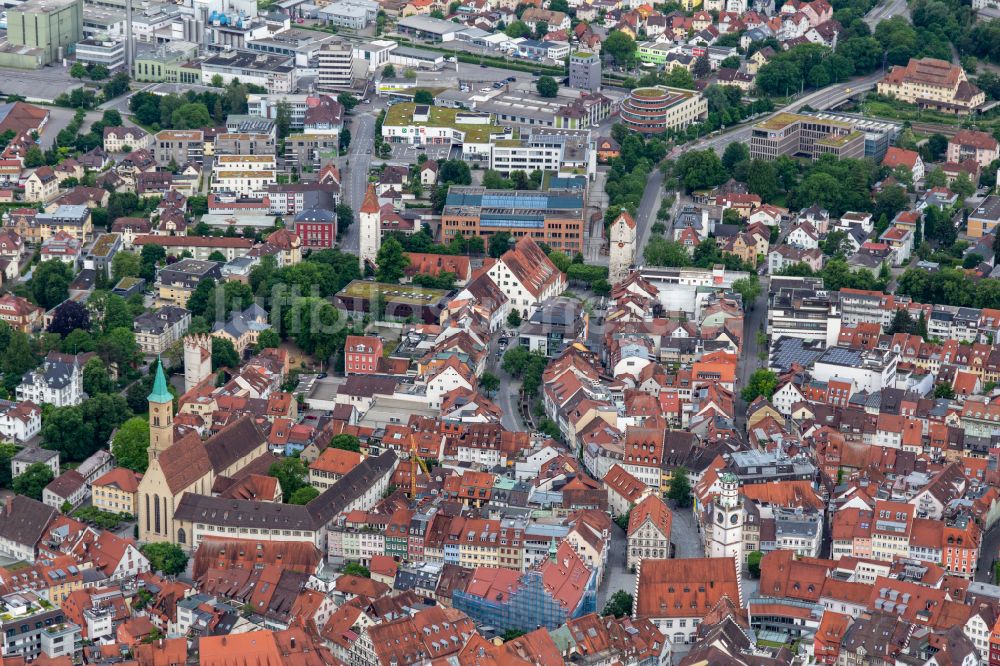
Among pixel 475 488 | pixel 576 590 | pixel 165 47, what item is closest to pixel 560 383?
pixel 475 488

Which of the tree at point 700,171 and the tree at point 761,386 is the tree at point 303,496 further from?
the tree at point 700,171

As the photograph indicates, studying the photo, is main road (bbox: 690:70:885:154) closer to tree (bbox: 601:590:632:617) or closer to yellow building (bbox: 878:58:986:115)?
yellow building (bbox: 878:58:986:115)

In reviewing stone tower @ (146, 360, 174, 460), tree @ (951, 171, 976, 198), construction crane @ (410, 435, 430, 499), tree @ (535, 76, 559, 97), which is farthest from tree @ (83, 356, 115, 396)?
tree @ (951, 171, 976, 198)

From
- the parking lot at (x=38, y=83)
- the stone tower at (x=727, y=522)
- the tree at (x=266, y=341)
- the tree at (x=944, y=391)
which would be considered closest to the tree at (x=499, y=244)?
the tree at (x=266, y=341)

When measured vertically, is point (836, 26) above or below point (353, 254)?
above

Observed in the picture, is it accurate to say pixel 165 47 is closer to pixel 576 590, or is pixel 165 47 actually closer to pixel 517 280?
pixel 517 280
